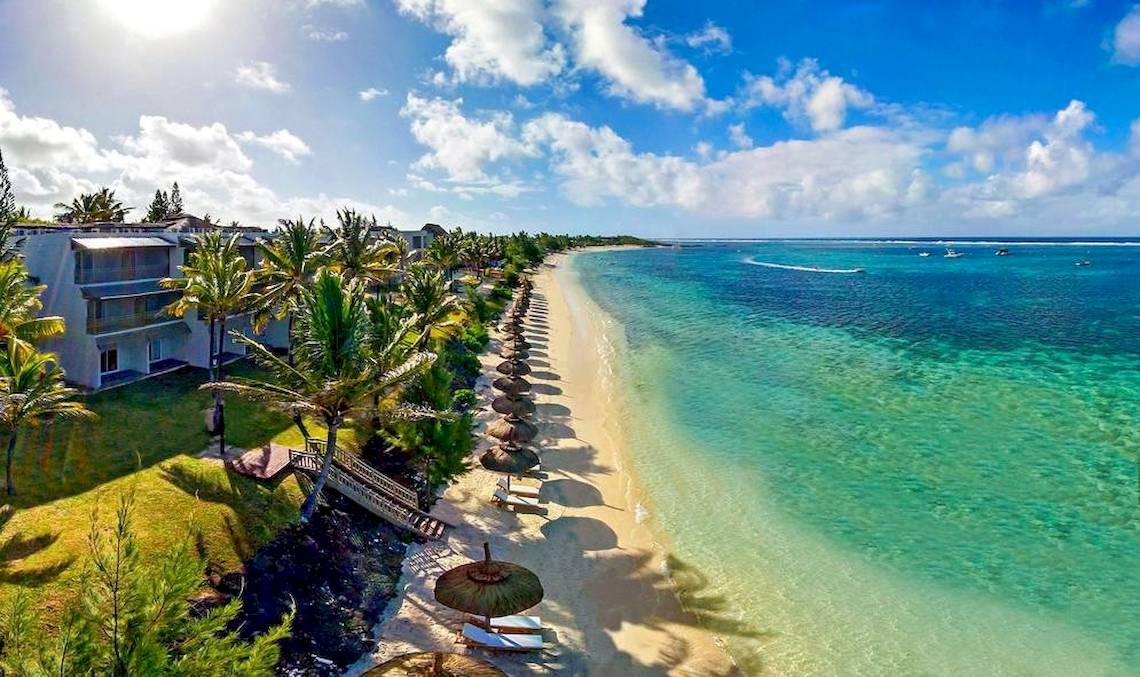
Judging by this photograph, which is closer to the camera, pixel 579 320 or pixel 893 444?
pixel 893 444

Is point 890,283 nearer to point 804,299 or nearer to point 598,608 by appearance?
point 804,299

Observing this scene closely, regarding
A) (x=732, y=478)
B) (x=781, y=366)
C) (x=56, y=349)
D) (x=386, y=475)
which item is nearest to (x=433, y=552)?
(x=386, y=475)

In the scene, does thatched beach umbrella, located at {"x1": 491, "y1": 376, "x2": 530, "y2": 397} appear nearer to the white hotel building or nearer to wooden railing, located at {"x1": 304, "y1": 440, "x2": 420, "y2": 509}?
wooden railing, located at {"x1": 304, "y1": 440, "x2": 420, "y2": 509}

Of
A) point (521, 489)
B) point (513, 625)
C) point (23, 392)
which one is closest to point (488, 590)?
point (513, 625)

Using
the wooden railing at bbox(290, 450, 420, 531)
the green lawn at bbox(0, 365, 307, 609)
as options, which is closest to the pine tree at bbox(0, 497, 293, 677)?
the green lawn at bbox(0, 365, 307, 609)

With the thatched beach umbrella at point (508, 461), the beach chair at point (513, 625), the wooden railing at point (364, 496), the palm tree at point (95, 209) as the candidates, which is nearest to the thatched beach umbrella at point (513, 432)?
the thatched beach umbrella at point (508, 461)
